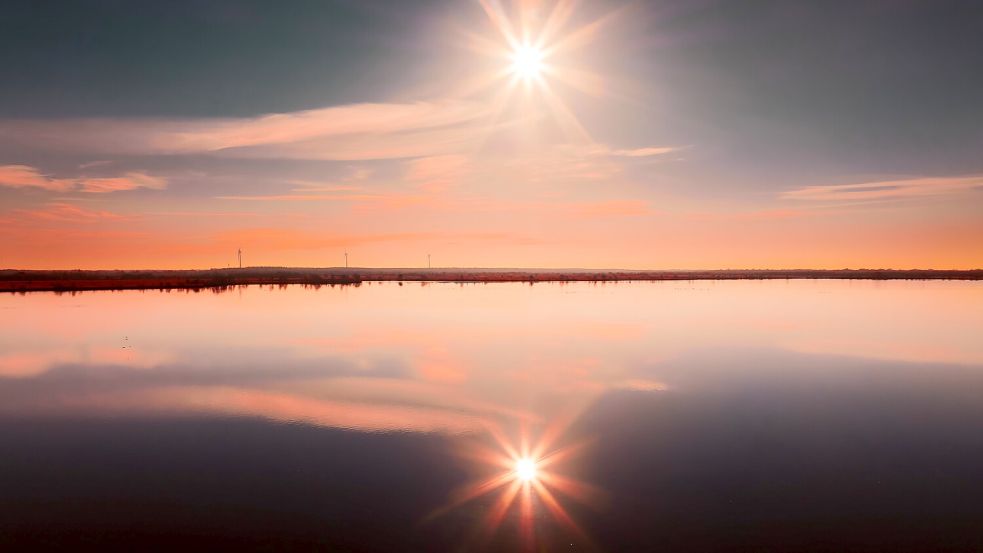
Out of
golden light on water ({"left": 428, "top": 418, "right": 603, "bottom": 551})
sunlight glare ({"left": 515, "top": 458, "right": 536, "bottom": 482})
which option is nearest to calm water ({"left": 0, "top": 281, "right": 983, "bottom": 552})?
golden light on water ({"left": 428, "top": 418, "right": 603, "bottom": 551})

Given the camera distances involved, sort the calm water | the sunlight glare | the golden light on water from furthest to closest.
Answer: the sunlight glare, the golden light on water, the calm water

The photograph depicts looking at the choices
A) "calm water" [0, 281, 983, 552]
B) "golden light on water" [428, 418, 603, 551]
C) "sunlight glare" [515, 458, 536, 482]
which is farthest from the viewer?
"sunlight glare" [515, 458, 536, 482]

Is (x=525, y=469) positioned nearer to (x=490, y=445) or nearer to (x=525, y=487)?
(x=525, y=487)

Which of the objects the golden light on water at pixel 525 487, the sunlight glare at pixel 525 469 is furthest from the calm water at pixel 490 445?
the sunlight glare at pixel 525 469

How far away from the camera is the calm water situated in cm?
751

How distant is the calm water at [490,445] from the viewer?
751 cm

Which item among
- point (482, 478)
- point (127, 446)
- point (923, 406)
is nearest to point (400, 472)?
point (482, 478)

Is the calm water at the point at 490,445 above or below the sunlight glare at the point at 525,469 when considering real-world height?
above

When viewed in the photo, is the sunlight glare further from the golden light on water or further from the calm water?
the calm water

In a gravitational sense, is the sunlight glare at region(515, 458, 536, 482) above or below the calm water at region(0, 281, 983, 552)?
below

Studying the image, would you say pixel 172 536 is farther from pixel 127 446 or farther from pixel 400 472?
pixel 127 446

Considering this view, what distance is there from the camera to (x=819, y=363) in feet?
66.4

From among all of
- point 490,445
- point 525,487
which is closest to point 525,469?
point 525,487

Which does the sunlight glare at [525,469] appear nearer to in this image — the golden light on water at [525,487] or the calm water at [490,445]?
the golden light on water at [525,487]
